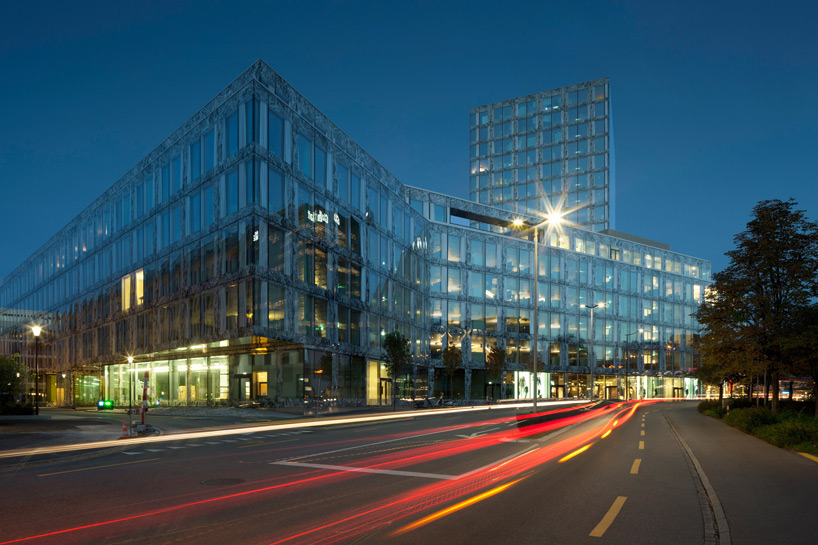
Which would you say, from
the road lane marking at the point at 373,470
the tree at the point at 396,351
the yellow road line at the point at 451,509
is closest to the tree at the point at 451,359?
the tree at the point at 396,351

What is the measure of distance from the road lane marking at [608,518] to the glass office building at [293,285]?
24301mm

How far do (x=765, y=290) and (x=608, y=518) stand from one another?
23.4 m

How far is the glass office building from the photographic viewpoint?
4591 centimetres

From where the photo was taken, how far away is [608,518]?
30.7 feet

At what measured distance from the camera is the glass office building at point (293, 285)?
151 feet

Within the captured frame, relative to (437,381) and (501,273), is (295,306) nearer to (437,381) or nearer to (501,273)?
(437,381)

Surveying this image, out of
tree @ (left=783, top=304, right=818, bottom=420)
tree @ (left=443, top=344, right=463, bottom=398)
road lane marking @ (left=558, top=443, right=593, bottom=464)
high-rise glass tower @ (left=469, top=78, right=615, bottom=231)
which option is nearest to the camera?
road lane marking @ (left=558, top=443, right=593, bottom=464)

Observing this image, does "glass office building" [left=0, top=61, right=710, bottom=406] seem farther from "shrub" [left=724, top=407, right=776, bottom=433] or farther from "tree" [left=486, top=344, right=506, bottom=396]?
"shrub" [left=724, top=407, right=776, bottom=433]

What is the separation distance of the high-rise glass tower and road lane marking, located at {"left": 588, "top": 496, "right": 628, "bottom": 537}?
123679mm

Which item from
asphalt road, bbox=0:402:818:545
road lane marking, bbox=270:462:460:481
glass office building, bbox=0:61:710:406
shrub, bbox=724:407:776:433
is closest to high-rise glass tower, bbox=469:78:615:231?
glass office building, bbox=0:61:710:406

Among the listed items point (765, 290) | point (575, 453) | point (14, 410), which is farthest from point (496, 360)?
point (575, 453)

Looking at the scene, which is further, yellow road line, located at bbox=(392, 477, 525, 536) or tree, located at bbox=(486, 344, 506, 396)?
tree, located at bbox=(486, 344, 506, 396)

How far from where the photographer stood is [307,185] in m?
49.0

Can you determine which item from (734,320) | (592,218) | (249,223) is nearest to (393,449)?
(734,320)
